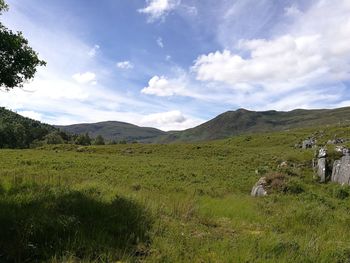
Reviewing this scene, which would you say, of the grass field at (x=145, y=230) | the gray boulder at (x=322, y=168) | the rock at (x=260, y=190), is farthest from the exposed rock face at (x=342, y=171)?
the grass field at (x=145, y=230)

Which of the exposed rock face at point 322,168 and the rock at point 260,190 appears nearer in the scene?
the rock at point 260,190

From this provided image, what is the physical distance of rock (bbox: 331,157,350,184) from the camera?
69.7 feet

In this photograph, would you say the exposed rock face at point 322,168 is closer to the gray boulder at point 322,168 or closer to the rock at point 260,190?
the gray boulder at point 322,168

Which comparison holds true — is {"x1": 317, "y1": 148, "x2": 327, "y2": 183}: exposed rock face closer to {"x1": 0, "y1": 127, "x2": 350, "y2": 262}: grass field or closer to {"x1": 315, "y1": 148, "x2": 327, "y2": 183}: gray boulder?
{"x1": 315, "y1": 148, "x2": 327, "y2": 183}: gray boulder

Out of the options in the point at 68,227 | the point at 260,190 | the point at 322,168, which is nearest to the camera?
the point at 68,227

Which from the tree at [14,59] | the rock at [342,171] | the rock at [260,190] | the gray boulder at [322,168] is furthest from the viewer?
the gray boulder at [322,168]

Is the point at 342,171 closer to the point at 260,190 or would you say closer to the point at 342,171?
the point at 342,171

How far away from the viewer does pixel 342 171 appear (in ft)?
72.1

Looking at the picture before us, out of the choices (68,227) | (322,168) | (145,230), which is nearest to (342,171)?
(322,168)

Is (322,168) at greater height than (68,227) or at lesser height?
greater

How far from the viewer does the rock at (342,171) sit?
21247 millimetres

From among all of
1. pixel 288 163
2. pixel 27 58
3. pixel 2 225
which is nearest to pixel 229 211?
pixel 2 225

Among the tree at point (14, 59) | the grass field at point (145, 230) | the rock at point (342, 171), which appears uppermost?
the tree at point (14, 59)

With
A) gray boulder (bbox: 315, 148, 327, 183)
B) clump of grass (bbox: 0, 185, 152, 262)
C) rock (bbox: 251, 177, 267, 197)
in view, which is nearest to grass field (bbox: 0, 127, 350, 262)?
clump of grass (bbox: 0, 185, 152, 262)
